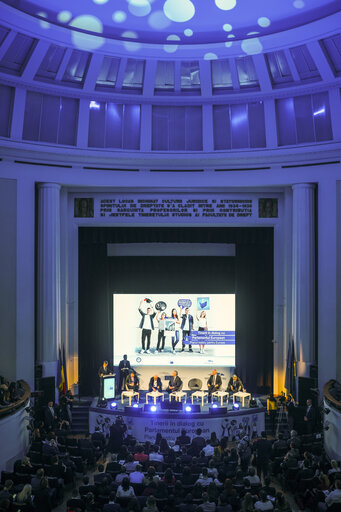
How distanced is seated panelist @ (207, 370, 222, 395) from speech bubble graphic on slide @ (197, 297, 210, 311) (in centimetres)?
243

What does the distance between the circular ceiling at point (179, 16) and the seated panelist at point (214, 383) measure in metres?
10.0

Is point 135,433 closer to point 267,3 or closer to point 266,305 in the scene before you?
point 266,305

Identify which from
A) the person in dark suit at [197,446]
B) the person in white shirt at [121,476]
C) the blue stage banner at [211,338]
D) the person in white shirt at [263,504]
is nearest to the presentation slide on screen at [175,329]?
the blue stage banner at [211,338]

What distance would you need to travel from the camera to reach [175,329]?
63.2 ft

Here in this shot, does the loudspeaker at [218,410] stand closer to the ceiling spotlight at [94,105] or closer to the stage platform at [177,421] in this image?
the stage platform at [177,421]

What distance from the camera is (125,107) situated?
17688 millimetres

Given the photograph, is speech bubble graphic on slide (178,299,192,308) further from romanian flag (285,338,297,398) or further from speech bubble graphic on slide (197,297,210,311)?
romanian flag (285,338,297,398)

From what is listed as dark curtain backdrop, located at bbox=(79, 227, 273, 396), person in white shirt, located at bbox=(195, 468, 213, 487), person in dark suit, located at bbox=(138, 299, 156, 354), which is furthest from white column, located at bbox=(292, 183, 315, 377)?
person in white shirt, located at bbox=(195, 468, 213, 487)

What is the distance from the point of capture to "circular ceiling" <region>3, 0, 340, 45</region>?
1318 centimetres

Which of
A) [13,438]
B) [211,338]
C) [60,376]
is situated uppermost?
[211,338]

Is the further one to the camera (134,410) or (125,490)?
(134,410)

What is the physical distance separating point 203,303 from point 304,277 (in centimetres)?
376

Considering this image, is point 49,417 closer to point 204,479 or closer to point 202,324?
point 202,324

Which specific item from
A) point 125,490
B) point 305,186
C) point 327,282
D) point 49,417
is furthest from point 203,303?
point 125,490
